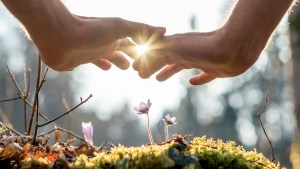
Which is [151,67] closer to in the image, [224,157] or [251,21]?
[251,21]

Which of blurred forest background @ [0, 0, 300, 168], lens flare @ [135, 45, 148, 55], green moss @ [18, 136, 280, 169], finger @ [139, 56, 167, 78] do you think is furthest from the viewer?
blurred forest background @ [0, 0, 300, 168]

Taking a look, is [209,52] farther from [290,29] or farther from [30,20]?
[290,29]

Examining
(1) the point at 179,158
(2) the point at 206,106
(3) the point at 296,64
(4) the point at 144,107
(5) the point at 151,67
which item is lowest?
(1) the point at 179,158

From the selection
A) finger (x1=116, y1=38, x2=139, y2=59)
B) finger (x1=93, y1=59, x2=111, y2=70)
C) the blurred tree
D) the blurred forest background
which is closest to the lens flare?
finger (x1=116, y1=38, x2=139, y2=59)

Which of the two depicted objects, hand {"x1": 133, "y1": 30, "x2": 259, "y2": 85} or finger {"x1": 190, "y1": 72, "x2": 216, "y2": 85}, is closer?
hand {"x1": 133, "y1": 30, "x2": 259, "y2": 85}

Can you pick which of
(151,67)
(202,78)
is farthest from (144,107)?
(202,78)

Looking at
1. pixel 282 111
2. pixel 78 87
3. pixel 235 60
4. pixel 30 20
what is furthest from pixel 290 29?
pixel 78 87

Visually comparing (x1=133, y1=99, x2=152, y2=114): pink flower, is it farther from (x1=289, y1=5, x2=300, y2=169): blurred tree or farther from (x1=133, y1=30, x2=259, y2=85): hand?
(x1=289, y1=5, x2=300, y2=169): blurred tree
